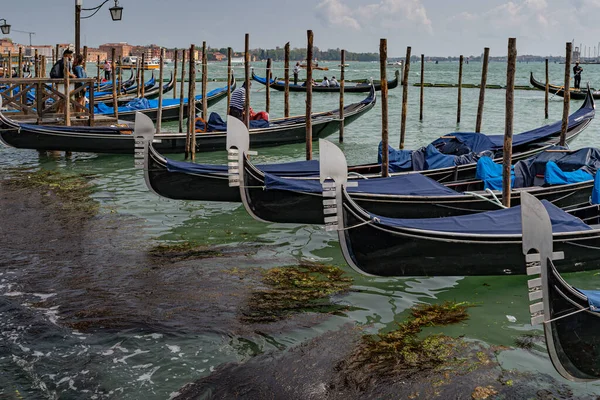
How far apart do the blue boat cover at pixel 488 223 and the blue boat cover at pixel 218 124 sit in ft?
21.3

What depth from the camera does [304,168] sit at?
23.1 feet

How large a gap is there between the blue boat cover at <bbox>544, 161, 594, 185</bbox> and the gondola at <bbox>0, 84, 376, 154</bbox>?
548cm

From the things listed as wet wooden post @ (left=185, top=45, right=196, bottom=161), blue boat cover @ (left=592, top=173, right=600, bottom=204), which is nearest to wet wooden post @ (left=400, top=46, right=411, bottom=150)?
wet wooden post @ (left=185, top=45, right=196, bottom=161)

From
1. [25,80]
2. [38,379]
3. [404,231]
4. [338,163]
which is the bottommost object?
[38,379]

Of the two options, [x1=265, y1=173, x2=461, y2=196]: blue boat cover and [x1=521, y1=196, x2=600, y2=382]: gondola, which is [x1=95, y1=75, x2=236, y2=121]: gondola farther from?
[x1=521, y1=196, x2=600, y2=382]: gondola

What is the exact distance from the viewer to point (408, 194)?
6086mm

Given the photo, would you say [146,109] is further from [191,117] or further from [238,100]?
[191,117]

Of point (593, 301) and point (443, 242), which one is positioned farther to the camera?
point (443, 242)

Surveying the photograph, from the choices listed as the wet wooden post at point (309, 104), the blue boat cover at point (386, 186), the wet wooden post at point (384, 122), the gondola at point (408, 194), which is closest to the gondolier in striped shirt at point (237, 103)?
the wet wooden post at point (309, 104)

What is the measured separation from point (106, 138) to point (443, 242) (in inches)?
259

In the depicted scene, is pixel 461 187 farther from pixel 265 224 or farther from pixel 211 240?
pixel 211 240

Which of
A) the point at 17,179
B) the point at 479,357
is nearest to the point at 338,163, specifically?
the point at 479,357

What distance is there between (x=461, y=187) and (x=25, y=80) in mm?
6375

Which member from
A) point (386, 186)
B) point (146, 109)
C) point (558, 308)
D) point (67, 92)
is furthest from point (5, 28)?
point (558, 308)
